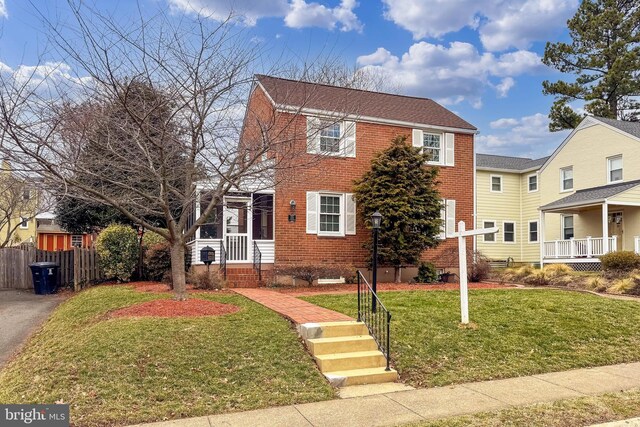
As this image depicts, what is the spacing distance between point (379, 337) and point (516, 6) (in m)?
12.7

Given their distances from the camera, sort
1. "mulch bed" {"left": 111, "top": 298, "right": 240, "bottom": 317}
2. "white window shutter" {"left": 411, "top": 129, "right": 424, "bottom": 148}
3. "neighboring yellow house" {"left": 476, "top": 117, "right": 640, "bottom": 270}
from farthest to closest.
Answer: "neighboring yellow house" {"left": 476, "top": 117, "right": 640, "bottom": 270} → "white window shutter" {"left": 411, "top": 129, "right": 424, "bottom": 148} → "mulch bed" {"left": 111, "top": 298, "right": 240, "bottom": 317}

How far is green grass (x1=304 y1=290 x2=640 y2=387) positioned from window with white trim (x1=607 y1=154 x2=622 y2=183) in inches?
549

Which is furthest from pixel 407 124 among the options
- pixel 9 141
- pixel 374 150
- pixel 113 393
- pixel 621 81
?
pixel 621 81

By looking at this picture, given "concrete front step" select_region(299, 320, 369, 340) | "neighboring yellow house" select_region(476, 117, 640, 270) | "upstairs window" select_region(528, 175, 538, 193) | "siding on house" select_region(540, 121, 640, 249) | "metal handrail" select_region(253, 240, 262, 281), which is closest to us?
"concrete front step" select_region(299, 320, 369, 340)

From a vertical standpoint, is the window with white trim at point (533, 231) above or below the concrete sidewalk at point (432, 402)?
above

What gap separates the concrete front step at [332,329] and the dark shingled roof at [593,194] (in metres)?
16.7

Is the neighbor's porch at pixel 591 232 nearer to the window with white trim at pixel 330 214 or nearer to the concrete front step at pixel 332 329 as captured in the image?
the window with white trim at pixel 330 214

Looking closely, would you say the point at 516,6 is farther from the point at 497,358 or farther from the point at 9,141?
the point at 9,141

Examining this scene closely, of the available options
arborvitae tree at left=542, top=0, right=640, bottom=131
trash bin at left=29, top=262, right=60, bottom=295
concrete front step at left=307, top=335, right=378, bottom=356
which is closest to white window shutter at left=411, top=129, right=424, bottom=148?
concrete front step at left=307, top=335, right=378, bottom=356

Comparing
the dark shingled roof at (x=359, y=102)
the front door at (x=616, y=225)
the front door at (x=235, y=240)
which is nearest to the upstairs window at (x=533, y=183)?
the front door at (x=616, y=225)

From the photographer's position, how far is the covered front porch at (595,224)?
1991cm

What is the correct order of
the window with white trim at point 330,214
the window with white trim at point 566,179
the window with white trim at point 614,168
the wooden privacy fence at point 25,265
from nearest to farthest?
1. the window with white trim at point 330,214
2. the wooden privacy fence at point 25,265
3. the window with white trim at point 614,168
4. the window with white trim at point 566,179

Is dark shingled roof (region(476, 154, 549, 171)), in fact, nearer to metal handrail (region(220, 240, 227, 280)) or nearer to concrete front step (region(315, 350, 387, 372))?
metal handrail (region(220, 240, 227, 280))

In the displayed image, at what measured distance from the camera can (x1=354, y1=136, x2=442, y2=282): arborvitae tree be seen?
14641 mm
